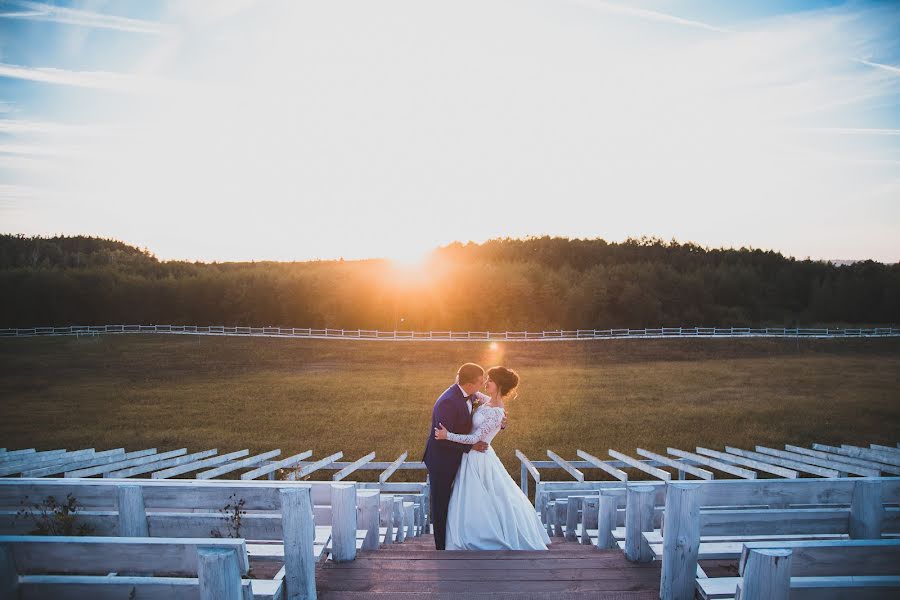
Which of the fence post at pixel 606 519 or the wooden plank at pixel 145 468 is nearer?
the fence post at pixel 606 519

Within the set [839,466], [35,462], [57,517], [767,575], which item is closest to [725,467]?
[839,466]

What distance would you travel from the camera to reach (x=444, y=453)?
655 cm

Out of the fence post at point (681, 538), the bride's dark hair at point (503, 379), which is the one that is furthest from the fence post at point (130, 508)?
the bride's dark hair at point (503, 379)

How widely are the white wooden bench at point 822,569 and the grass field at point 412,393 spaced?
11.7m

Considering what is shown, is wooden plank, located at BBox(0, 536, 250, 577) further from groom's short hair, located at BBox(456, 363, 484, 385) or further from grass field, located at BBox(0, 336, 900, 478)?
grass field, located at BBox(0, 336, 900, 478)

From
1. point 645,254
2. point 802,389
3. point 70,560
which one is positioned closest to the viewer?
point 70,560

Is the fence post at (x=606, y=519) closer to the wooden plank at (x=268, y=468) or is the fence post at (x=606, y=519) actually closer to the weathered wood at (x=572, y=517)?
the weathered wood at (x=572, y=517)

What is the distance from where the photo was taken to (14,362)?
116 feet

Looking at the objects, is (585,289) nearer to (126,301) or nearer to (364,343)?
(364,343)

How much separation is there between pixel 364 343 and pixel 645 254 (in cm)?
6149

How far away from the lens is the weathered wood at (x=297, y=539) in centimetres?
361

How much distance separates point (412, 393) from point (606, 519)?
19409 millimetres

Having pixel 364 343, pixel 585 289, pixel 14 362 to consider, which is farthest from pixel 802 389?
pixel 14 362

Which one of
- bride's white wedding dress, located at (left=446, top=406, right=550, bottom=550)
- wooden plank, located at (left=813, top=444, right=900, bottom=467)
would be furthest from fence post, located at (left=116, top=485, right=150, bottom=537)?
wooden plank, located at (left=813, top=444, right=900, bottom=467)
